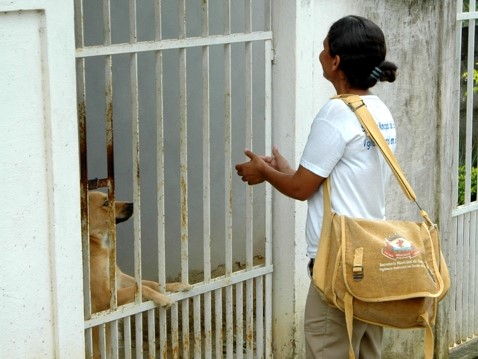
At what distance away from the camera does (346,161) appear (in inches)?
169

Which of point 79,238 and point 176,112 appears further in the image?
point 176,112

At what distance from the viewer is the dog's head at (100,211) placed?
18.4 ft

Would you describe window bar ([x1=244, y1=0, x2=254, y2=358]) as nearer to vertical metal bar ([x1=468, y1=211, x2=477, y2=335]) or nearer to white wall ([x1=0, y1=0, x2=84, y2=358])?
white wall ([x1=0, y1=0, x2=84, y2=358])

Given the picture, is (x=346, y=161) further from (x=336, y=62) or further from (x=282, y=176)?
(x=336, y=62)

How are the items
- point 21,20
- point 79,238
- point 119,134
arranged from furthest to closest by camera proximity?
point 119,134 < point 79,238 < point 21,20

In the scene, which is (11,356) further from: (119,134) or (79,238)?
(119,134)

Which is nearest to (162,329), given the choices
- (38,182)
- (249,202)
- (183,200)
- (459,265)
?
(183,200)

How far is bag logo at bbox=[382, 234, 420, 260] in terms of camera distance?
420cm

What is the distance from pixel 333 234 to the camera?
4238 mm

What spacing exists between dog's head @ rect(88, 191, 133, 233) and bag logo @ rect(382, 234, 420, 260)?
185 centimetres

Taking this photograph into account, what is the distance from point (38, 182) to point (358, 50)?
4.52ft

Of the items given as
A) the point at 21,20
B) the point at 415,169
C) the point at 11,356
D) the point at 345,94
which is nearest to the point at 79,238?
the point at 11,356

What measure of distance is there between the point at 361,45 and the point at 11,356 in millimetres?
1861

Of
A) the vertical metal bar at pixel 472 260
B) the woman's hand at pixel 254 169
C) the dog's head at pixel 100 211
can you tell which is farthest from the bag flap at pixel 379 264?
the vertical metal bar at pixel 472 260
